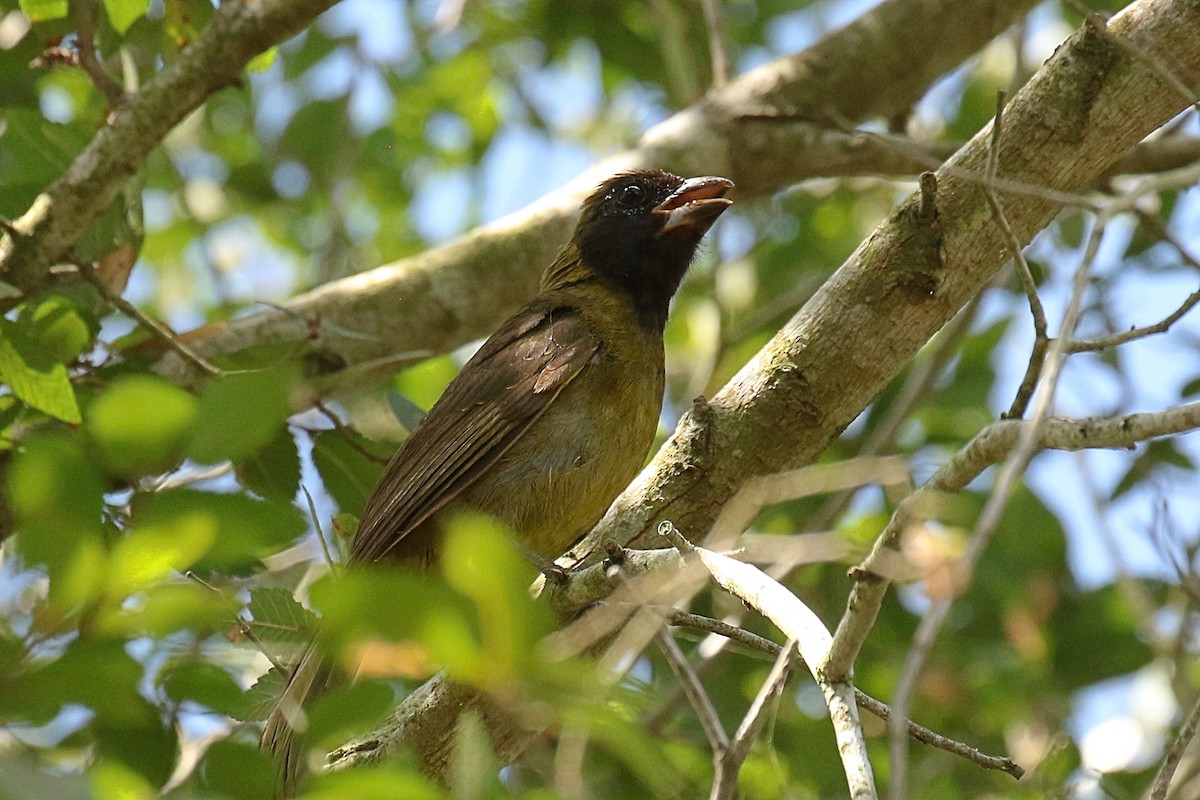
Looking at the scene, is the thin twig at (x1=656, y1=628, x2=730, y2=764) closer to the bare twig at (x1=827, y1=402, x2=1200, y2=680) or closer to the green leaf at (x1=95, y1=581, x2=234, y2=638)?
the bare twig at (x1=827, y1=402, x2=1200, y2=680)

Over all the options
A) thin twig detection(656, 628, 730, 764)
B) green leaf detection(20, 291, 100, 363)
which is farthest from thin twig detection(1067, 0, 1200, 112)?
green leaf detection(20, 291, 100, 363)

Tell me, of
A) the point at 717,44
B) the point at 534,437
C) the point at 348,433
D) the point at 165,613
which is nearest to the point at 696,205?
the point at 717,44

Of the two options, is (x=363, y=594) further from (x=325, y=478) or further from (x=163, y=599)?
(x=325, y=478)

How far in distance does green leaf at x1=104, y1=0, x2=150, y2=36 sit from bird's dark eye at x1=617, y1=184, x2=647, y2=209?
1.92 m

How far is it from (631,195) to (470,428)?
1.43 m

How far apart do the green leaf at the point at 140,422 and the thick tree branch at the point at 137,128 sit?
3.02m

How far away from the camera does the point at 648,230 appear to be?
5.24 meters

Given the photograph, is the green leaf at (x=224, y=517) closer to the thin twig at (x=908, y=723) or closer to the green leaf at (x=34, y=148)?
the thin twig at (x=908, y=723)

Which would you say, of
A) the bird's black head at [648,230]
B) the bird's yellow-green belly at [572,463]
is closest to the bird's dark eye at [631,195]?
the bird's black head at [648,230]

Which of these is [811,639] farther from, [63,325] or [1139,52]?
[63,325]

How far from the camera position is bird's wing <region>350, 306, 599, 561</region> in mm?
4227

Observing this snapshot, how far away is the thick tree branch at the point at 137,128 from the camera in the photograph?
432 centimetres

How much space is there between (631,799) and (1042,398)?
300 cm

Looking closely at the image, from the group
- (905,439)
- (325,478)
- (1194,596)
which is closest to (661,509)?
(325,478)
